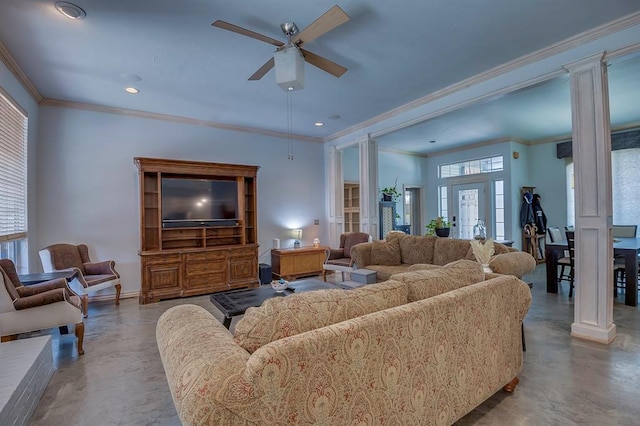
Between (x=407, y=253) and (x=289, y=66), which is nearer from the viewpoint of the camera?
(x=289, y=66)

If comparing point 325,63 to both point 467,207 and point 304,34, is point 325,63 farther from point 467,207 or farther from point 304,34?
point 467,207

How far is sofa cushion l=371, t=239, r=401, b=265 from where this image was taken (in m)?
4.50

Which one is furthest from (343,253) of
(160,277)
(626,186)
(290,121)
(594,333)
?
(626,186)

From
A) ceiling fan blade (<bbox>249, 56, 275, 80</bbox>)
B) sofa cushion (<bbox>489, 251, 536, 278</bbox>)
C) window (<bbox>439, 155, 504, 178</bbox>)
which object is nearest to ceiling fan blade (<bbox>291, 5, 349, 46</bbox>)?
ceiling fan blade (<bbox>249, 56, 275, 80</bbox>)

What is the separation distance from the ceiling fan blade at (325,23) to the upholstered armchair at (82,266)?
3.69 m

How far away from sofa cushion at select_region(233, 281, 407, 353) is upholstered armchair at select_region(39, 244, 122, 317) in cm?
351

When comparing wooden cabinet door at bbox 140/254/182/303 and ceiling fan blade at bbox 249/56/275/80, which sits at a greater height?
ceiling fan blade at bbox 249/56/275/80

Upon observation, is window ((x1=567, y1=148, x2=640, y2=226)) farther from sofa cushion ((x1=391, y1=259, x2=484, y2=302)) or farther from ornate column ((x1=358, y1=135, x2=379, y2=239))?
sofa cushion ((x1=391, y1=259, x2=484, y2=302))

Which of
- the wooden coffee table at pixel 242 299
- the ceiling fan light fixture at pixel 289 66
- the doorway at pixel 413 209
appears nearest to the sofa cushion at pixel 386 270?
the wooden coffee table at pixel 242 299

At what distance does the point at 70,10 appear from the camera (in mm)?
2396

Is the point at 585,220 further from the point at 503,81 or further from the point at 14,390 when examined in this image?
the point at 14,390

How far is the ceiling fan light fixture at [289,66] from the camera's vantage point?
255 centimetres

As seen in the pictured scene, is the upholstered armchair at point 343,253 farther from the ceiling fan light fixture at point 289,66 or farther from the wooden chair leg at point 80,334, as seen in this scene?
the wooden chair leg at point 80,334

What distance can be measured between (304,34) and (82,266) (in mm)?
4193
